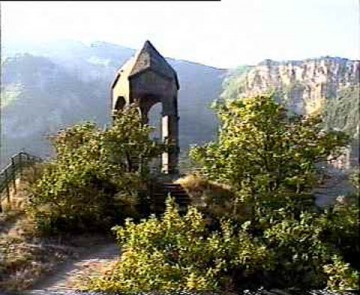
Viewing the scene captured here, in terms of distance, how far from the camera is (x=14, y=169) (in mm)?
2150

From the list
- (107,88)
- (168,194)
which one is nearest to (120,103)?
(107,88)

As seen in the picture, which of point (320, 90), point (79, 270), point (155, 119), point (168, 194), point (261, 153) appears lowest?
point (79, 270)

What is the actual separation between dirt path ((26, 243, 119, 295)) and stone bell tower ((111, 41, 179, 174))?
1.26ft

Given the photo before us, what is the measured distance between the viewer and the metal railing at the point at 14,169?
2.12 meters

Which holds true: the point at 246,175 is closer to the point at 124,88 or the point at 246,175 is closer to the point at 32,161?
the point at 124,88

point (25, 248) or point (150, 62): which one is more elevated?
point (150, 62)

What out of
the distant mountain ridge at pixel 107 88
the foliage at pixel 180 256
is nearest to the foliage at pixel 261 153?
the distant mountain ridge at pixel 107 88

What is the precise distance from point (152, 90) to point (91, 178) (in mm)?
396

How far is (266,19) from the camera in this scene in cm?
214

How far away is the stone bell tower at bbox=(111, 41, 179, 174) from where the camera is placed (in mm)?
2262

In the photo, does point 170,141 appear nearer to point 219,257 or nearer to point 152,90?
point 152,90

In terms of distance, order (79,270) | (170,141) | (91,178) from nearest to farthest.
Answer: (79,270), (91,178), (170,141)

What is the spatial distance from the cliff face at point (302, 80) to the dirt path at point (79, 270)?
69 centimetres

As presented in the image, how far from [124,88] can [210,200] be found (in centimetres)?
47
